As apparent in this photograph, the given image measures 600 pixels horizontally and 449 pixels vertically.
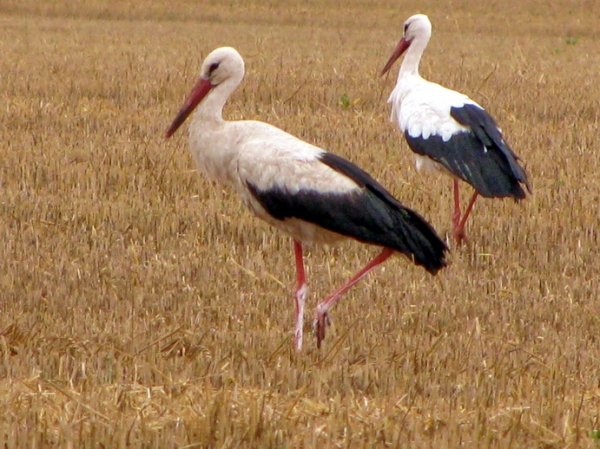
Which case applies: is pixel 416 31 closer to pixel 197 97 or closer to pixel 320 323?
pixel 197 97

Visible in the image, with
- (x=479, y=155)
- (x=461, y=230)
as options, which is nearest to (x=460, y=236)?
(x=461, y=230)

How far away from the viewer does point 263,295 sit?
5629 mm

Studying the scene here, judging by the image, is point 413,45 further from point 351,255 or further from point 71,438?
point 71,438

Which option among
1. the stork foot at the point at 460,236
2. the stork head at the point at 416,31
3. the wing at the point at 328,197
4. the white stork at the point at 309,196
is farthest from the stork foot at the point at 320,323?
the stork head at the point at 416,31

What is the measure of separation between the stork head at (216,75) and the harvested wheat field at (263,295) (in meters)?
0.96

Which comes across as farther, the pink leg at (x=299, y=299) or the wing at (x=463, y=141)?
the wing at (x=463, y=141)

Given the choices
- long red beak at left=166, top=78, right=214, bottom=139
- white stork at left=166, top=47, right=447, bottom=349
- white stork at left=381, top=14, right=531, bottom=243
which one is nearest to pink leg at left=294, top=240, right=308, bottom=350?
white stork at left=166, top=47, right=447, bottom=349

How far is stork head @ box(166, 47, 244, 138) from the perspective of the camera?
5.65m

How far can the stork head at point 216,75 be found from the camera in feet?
18.5

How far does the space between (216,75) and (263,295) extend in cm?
124

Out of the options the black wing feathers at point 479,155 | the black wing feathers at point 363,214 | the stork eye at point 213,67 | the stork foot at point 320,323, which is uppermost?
the stork eye at point 213,67

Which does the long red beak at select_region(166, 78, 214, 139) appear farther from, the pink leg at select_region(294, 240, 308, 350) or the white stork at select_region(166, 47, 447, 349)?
the pink leg at select_region(294, 240, 308, 350)

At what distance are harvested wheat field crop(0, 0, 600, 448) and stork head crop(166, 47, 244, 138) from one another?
3.13 feet

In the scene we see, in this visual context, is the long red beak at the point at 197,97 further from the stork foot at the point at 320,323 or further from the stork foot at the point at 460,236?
the stork foot at the point at 460,236
